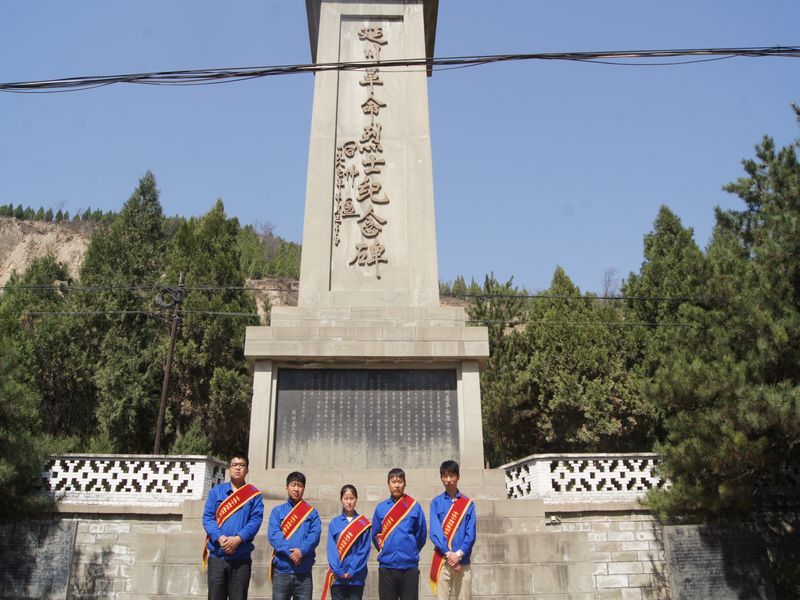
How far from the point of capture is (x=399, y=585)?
11.8 ft

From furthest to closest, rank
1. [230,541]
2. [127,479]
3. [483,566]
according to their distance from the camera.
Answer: [127,479] < [483,566] < [230,541]

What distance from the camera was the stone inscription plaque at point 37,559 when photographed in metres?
6.00

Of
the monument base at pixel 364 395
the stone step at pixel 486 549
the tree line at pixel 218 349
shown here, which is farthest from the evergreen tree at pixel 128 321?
the stone step at pixel 486 549

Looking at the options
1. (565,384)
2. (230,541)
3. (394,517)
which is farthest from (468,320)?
(230,541)

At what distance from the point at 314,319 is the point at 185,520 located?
235cm

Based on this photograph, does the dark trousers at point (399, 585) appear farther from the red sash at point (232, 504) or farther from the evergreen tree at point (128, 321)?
the evergreen tree at point (128, 321)

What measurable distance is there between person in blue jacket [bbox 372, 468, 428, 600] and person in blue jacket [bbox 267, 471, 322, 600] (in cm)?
37

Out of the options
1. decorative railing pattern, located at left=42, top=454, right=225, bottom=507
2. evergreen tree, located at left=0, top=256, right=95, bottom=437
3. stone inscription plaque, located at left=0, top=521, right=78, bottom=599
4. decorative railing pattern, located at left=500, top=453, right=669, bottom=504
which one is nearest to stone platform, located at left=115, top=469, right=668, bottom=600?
stone inscription plaque, located at left=0, top=521, right=78, bottom=599

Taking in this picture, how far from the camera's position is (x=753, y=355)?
5762mm

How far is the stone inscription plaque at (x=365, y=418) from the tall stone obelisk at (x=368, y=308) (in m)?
0.01

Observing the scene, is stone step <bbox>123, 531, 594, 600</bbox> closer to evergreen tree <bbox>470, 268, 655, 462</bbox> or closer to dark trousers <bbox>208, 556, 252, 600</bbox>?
dark trousers <bbox>208, 556, 252, 600</bbox>

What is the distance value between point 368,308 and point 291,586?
3.72 metres

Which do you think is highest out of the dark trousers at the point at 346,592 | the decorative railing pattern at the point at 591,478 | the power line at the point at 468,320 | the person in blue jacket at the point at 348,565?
the power line at the point at 468,320

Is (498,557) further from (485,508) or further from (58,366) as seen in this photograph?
(58,366)
